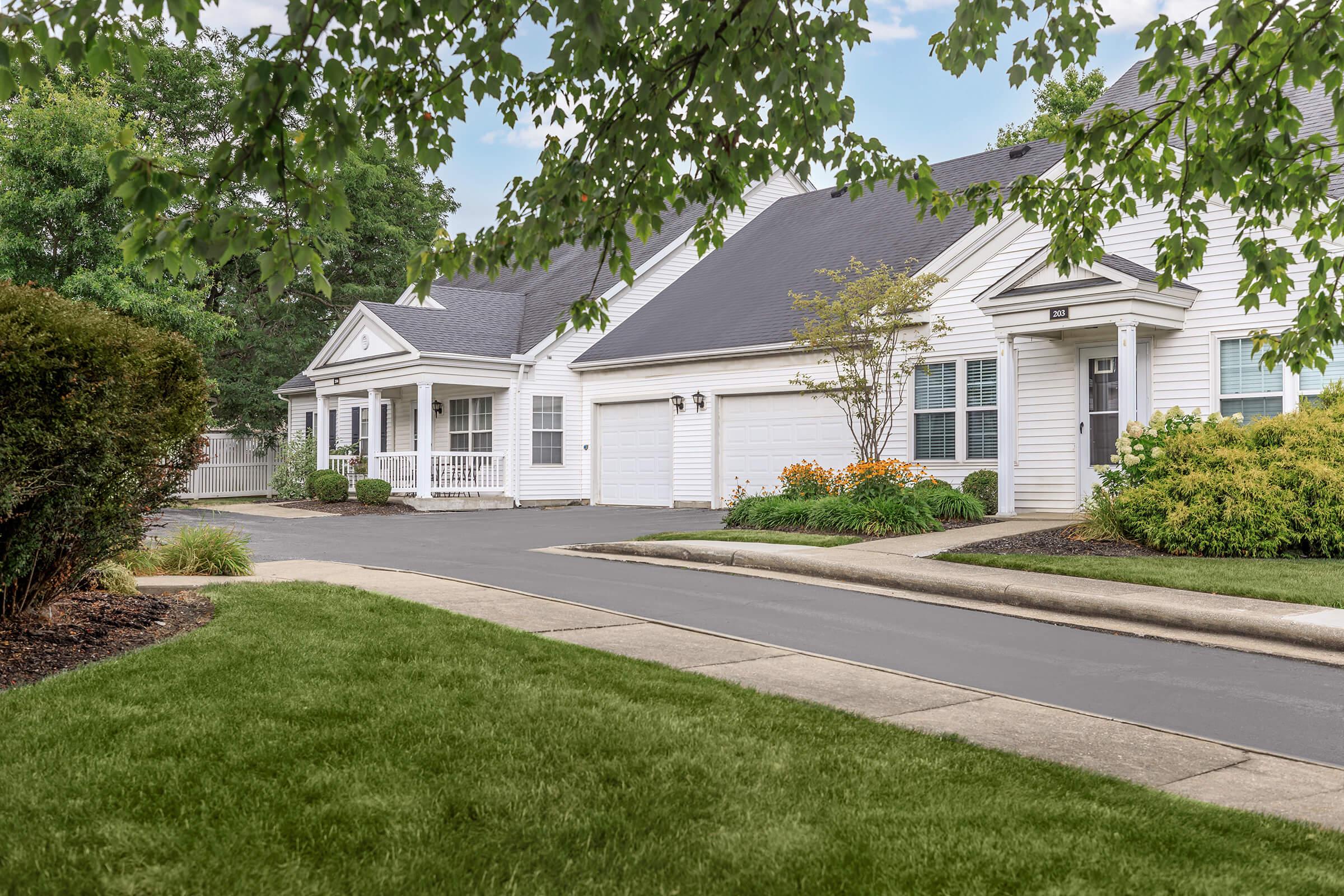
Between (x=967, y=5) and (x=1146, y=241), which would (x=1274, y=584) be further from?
(x=1146, y=241)

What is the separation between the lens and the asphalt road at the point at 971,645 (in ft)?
19.8

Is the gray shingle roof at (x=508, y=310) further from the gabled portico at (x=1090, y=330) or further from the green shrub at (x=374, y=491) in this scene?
the gabled portico at (x=1090, y=330)

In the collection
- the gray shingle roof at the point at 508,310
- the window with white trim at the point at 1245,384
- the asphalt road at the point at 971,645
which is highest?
the gray shingle roof at the point at 508,310

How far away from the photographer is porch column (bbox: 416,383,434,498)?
24.5 metres

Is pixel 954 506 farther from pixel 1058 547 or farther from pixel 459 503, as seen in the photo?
pixel 459 503

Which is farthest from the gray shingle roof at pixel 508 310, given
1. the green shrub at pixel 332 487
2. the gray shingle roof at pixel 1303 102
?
the gray shingle roof at pixel 1303 102

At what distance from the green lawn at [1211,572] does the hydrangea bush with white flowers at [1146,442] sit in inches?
70.7

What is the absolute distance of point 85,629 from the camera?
673 centimetres

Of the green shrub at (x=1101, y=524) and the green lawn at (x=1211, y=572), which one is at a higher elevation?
the green shrub at (x=1101, y=524)

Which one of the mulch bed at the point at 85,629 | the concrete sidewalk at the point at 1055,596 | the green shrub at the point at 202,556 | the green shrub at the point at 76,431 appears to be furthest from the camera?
the green shrub at the point at 202,556

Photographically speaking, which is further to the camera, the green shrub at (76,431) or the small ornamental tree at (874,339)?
the small ornamental tree at (874,339)

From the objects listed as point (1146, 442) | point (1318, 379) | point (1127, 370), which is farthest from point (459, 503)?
point (1318, 379)

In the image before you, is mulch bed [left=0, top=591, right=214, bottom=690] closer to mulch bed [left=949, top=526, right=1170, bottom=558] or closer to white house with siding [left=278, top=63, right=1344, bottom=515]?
mulch bed [left=949, top=526, right=1170, bottom=558]

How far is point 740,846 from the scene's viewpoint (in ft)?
11.6
